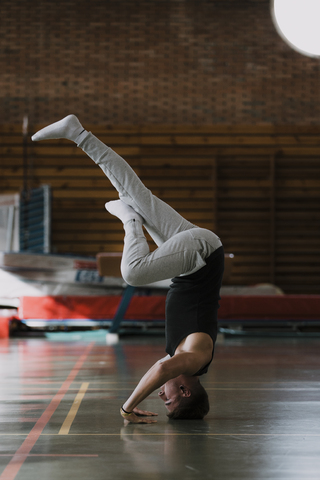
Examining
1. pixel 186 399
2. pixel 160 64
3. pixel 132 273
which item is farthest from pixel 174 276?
pixel 160 64

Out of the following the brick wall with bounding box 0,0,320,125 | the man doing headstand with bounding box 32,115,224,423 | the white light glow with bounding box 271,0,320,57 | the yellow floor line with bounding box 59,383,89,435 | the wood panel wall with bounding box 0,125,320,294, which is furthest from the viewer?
the brick wall with bounding box 0,0,320,125

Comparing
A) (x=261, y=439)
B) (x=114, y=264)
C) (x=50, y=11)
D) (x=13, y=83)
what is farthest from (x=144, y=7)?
(x=261, y=439)

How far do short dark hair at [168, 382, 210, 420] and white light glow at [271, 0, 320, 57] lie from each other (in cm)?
757

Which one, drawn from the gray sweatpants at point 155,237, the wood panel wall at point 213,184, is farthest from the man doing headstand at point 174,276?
the wood panel wall at point 213,184

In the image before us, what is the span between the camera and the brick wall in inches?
405

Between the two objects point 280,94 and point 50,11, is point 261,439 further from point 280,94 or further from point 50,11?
point 50,11

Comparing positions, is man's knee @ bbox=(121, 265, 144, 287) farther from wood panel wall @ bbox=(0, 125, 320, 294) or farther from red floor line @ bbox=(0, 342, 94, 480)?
wood panel wall @ bbox=(0, 125, 320, 294)

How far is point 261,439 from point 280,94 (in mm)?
8910

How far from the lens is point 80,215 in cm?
1022

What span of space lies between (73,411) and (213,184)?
762 centimetres

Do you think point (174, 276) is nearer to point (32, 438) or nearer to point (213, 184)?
point (32, 438)

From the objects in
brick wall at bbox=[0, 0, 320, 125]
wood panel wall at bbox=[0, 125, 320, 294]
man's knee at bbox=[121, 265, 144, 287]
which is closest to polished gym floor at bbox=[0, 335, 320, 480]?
man's knee at bbox=[121, 265, 144, 287]

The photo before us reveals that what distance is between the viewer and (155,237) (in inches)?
116

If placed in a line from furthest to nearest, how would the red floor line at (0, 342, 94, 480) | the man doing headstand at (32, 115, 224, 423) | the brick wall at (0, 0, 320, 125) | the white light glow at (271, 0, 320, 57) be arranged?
the brick wall at (0, 0, 320, 125) → the white light glow at (271, 0, 320, 57) → the man doing headstand at (32, 115, 224, 423) → the red floor line at (0, 342, 94, 480)
